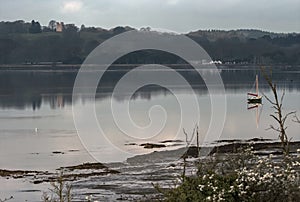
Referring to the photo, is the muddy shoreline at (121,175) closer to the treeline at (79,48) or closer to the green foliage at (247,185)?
the green foliage at (247,185)

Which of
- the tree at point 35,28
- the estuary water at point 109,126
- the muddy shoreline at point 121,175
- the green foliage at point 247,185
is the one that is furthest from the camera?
the tree at point 35,28

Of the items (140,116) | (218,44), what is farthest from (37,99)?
(218,44)

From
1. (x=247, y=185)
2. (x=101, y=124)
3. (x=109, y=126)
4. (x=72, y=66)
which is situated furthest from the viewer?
(x=72, y=66)

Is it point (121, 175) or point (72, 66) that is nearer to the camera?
point (121, 175)

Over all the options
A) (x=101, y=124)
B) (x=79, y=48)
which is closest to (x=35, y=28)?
(x=79, y=48)

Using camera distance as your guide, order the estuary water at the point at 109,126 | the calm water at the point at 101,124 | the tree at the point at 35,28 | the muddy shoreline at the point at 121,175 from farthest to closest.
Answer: the tree at the point at 35,28, the calm water at the point at 101,124, the estuary water at the point at 109,126, the muddy shoreline at the point at 121,175

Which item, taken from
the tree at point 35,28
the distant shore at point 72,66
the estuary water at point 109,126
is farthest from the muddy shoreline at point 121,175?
the tree at point 35,28

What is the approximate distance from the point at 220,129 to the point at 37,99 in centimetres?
2148

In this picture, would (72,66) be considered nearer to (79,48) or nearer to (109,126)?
(79,48)

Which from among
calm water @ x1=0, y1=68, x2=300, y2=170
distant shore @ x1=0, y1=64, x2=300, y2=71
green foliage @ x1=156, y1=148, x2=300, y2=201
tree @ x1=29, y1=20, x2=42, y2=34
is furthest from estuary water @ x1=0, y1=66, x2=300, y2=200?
tree @ x1=29, y1=20, x2=42, y2=34

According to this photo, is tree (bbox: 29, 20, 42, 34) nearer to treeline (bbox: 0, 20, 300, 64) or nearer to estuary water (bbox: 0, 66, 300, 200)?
treeline (bbox: 0, 20, 300, 64)

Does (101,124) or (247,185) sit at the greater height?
(247,185)

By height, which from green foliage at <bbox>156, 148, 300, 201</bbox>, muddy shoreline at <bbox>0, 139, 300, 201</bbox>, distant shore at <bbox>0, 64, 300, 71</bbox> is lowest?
muddy shoreline at <bbox>0, 139, 300, 201</bbox>

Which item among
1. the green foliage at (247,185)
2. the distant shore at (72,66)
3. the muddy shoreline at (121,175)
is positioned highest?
the distant shore at (72,66)
